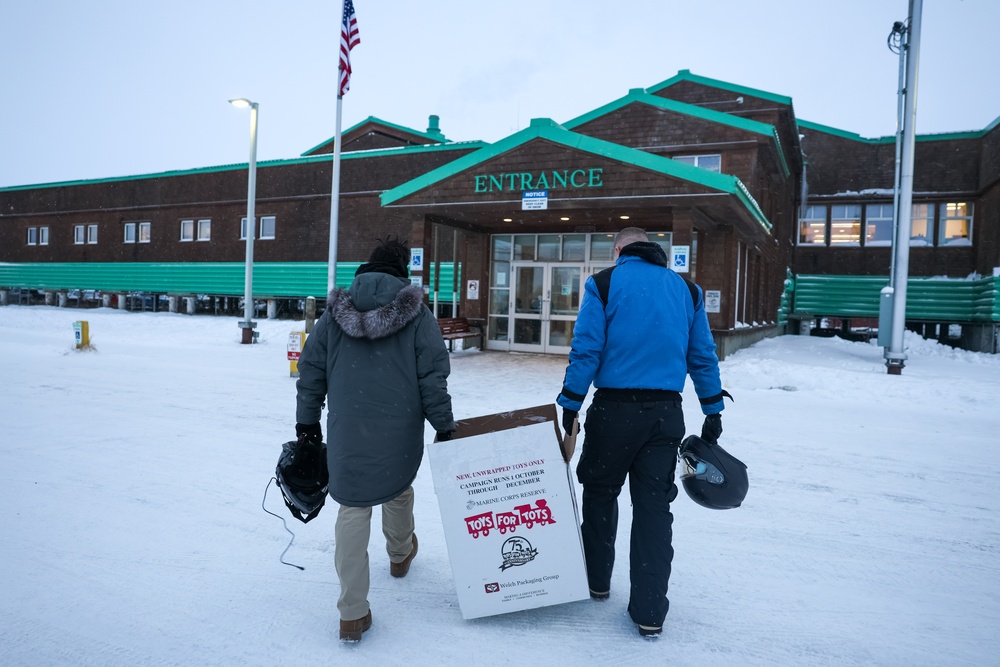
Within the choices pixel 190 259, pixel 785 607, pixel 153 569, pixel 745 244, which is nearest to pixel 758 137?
pixel 745 244

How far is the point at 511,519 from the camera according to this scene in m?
3.19

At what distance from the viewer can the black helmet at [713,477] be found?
3.27 metres

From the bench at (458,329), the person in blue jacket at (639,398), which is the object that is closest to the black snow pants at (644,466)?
the person in blue jacket at (639,398)

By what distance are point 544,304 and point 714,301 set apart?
13.5 feet

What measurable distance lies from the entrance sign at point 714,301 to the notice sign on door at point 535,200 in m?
4.05

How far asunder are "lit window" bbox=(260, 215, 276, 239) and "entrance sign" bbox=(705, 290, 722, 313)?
59.6 feet

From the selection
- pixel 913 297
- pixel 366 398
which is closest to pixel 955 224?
pixel 913 297

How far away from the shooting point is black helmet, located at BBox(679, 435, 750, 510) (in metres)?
3.27

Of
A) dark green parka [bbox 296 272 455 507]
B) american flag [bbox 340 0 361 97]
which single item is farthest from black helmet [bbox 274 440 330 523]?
american flag [bbox 340 0 361 97]

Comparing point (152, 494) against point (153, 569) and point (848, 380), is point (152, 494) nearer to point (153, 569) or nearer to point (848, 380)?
point (153, 569)

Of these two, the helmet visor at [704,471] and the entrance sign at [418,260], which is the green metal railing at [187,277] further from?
the helmet visor at [704,471]

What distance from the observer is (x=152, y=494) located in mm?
4902

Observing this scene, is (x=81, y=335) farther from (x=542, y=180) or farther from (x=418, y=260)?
(x=542, y=180)

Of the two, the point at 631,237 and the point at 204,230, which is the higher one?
the point at 204,230
